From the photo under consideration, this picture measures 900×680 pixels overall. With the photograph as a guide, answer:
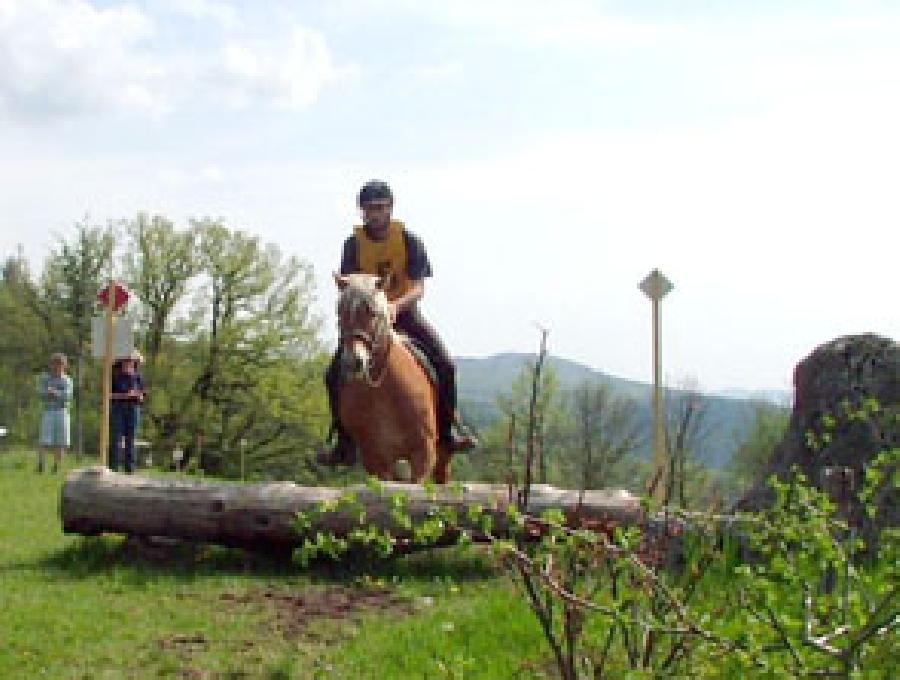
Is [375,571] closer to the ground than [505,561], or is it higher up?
closer to the ground

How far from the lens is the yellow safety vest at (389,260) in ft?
32.2

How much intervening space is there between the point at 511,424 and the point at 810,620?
3.12 feet

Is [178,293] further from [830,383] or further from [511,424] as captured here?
[511,424]

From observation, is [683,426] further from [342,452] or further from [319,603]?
[342,452]

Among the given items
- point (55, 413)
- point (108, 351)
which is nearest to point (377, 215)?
point (108, 351)

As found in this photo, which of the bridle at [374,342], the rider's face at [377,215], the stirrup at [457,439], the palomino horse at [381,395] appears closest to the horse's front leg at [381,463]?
the palomino horse at [381,395]

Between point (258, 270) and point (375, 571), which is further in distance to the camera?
point (258, 270)

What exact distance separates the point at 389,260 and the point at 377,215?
0.36 meters

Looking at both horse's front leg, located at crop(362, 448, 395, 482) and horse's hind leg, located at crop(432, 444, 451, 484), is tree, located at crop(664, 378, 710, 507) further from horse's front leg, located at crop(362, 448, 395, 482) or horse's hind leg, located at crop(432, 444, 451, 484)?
horse's hind leg, located at crop(432, 444, 451, 484)

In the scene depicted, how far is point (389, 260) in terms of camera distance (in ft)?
32.2

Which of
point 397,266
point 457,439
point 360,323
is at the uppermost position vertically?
point 397,266

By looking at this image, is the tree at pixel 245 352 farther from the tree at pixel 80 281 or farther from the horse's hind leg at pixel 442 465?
the horse's hind leg at pixel 442 465

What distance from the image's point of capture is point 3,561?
843 centimetres

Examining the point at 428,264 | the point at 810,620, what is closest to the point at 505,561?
the point at 810,620
